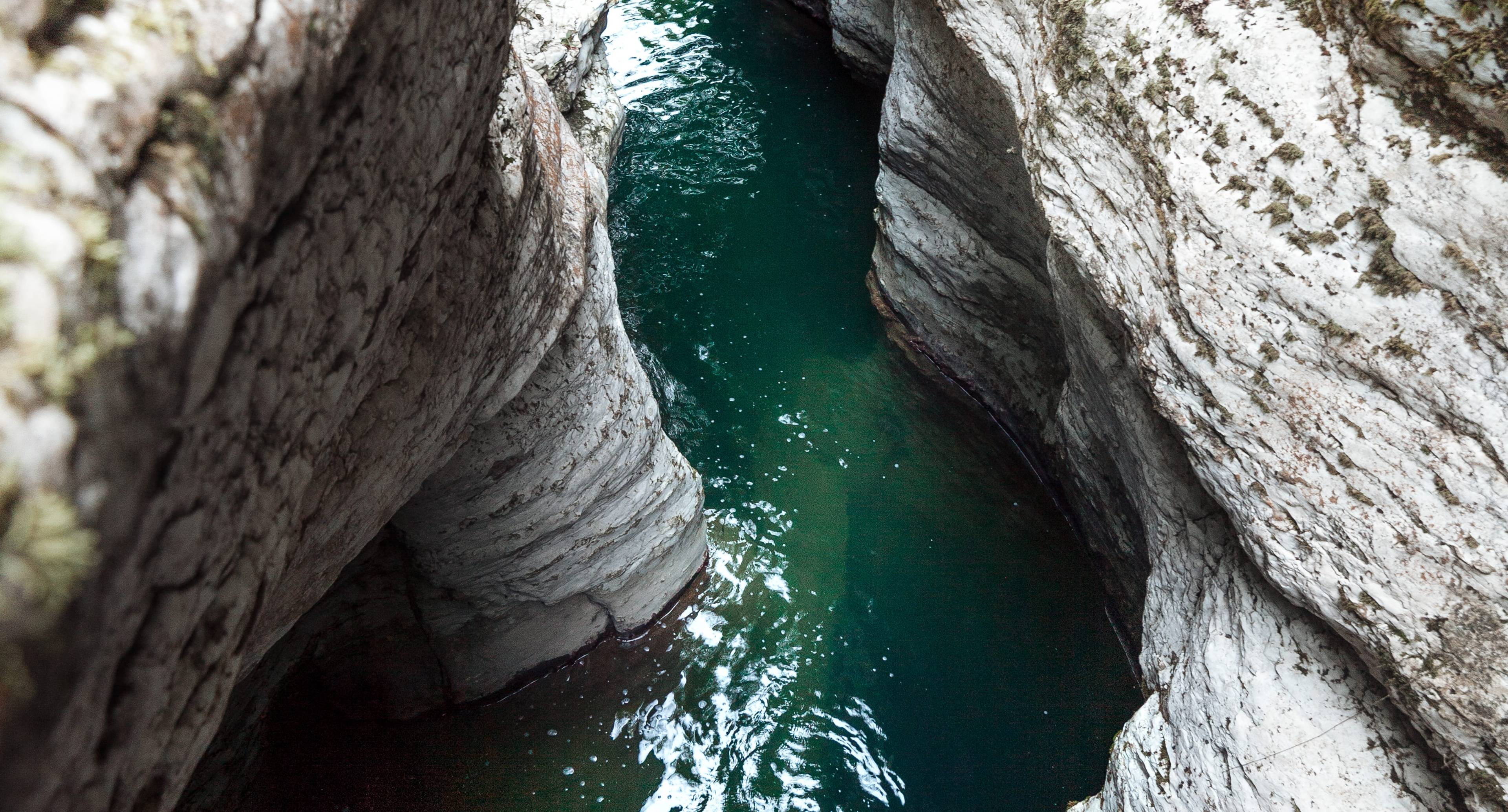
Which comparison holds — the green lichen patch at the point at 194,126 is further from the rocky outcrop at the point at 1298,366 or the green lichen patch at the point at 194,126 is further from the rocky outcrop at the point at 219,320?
the rocky outcrop at the point at 1298,366

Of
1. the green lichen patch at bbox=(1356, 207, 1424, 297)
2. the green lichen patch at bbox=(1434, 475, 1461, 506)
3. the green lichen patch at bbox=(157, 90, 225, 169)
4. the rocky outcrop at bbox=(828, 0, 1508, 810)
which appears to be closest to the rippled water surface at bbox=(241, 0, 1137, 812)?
the rocky outcrop at bbox=(828, 0, 1508, 810)

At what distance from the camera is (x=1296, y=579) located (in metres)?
3.04

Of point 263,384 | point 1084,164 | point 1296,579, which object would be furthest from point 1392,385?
point 263,384

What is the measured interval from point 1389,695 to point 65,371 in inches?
140

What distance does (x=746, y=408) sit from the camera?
7.17 metres

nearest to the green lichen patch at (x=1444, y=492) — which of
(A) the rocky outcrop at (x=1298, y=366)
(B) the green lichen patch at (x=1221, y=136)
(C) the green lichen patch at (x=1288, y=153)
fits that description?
(A) the rocky outcrop at (x=1298, y=366)

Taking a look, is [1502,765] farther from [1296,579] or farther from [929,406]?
[929,406]

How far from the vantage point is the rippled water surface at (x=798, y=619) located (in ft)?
16.8

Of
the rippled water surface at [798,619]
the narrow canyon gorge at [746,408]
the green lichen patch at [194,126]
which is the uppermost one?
the green lichen patch at [194,126]

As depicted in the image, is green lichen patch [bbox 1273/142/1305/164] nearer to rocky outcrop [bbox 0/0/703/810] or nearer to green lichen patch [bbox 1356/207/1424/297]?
green lichen patch [bbox 1356/207/1424/297]

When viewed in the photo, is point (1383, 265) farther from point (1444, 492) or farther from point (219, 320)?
point (219, 320)

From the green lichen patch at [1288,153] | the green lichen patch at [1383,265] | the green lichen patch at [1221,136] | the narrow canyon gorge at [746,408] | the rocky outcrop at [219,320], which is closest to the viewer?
the rocky outcrop at [219,320]

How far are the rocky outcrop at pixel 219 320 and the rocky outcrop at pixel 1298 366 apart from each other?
8.29 ft

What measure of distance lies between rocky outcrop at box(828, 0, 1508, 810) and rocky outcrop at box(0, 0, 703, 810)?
2.53 m
